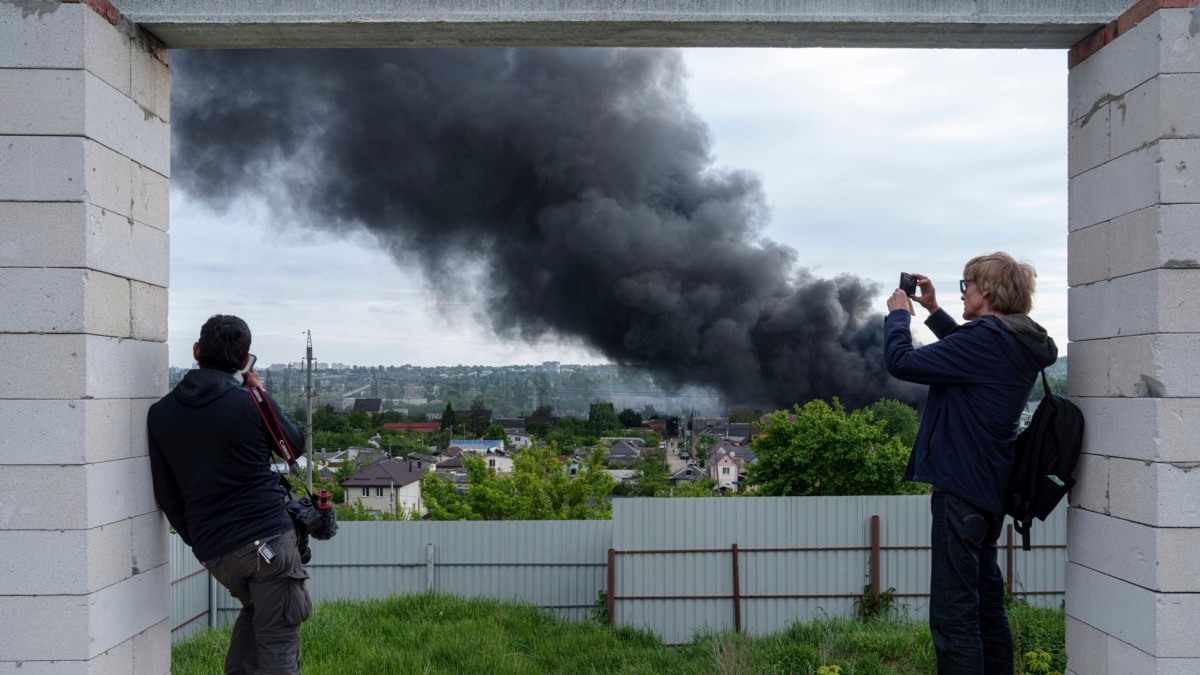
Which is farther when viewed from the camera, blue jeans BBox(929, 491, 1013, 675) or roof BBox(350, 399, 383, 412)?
roof BBox(350, 399, 383, 412)

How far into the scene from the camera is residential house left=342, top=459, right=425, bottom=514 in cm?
4459

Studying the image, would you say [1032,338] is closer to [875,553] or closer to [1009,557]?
[875,553]

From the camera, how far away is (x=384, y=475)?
46312mm

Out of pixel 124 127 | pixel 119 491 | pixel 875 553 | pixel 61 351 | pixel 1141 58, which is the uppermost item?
pixel 1141 58

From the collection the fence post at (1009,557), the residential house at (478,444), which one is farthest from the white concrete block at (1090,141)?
the residential house at (478,444)

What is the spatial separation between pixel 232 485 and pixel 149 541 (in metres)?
0.49

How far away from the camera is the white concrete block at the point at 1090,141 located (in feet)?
9.77

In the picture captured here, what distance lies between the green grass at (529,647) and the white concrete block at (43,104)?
11.5 ft

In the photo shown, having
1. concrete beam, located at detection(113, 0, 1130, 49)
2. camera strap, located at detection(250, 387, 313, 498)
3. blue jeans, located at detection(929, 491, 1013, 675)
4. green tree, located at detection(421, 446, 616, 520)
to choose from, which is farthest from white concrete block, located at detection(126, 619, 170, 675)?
green tree, located at detection(421, 446, 616, 520)

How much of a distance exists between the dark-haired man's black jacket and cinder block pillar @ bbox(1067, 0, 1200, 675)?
2.93m

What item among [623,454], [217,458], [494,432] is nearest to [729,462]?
[623,454]

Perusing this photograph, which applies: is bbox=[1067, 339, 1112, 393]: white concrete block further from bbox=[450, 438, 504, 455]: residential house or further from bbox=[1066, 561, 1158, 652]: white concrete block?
bbox=[450, 438, 504, 455]: residential house

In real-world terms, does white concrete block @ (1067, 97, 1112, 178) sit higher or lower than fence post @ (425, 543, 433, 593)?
higher

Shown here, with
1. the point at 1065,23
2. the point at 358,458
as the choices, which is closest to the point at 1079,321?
the point at 1065,23
